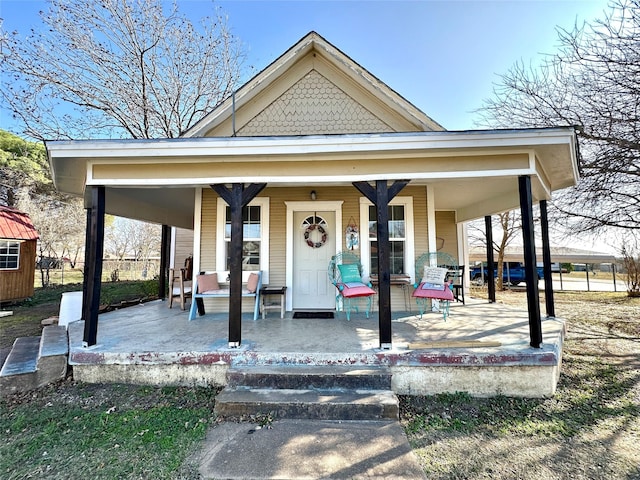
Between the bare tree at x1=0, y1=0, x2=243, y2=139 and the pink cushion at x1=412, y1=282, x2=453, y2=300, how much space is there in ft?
32.5

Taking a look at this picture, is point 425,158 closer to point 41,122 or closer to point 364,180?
point 364,180

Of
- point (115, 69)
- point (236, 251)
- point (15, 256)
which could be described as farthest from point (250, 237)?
point (115, 69)

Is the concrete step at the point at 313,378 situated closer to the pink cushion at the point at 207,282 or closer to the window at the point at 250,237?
the pink cushion at the point at 207,282

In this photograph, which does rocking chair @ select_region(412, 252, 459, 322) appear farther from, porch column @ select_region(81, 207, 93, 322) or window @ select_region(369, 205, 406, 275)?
porch column @ select_region(81, 207, 93, 322)

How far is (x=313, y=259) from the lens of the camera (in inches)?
240

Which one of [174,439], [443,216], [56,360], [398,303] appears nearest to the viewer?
[174,439]

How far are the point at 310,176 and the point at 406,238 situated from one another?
113 inches

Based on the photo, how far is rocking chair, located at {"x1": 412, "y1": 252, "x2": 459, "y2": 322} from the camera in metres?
4.91

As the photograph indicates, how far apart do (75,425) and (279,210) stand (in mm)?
4258

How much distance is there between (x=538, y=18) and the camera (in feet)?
22.7

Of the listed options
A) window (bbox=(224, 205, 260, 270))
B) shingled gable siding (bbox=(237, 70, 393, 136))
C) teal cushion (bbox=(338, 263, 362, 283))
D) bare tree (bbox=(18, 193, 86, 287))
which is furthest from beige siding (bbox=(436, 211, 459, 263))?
bare tree (bbox=(18, 193, 86, 287))

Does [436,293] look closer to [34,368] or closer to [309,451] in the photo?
[309,451]

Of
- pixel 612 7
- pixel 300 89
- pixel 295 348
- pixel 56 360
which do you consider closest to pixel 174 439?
pixel 295 348

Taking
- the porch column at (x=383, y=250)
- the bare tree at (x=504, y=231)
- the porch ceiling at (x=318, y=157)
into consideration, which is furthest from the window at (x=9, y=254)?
the bare tree at (x=504, y=231)
